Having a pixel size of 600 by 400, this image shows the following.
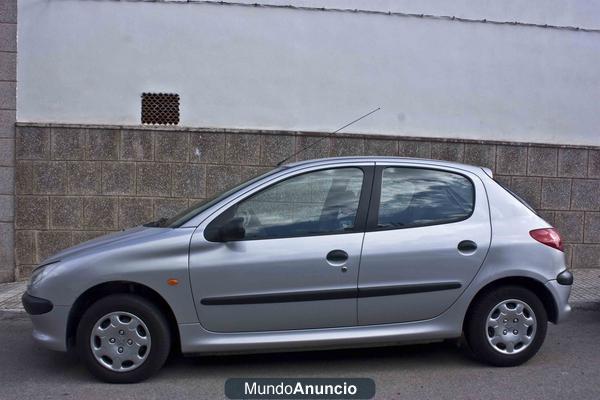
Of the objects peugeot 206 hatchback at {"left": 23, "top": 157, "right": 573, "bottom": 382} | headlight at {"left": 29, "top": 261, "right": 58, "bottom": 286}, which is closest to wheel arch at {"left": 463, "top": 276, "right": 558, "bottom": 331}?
peugeot 206 hatchback at {"left": 23, "top": 157, "right": 573, "bottom": 382}

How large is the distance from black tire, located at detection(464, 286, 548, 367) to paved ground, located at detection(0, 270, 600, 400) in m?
0.09

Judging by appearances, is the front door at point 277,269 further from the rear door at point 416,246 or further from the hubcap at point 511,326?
the hubcap at point 511,326

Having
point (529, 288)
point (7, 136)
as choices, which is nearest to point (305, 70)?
point (7, 136)

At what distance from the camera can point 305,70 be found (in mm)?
8148

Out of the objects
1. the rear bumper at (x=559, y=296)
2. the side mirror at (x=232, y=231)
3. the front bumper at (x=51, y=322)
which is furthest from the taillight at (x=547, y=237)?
the front bumper at (x=51, y=322)

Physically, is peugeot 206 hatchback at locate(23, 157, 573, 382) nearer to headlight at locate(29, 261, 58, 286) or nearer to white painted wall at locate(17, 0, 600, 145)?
headlight at locate(29, 261, 58, 286)

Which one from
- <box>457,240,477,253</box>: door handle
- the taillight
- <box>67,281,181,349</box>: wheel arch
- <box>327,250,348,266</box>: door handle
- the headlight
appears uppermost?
the taillight

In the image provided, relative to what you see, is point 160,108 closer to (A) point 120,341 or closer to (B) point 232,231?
(B) point 232,231

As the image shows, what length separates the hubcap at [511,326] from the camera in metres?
4.64

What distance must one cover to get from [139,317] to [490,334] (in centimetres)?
256

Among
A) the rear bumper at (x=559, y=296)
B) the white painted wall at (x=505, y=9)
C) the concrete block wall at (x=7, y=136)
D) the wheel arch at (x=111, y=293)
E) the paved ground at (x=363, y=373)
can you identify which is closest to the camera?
the paved ground at (x=363, y=373)

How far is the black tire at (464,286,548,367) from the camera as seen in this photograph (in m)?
4.62

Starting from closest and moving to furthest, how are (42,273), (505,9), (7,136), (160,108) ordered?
(42,273) < (7,136) < (160,108) < (505,9)

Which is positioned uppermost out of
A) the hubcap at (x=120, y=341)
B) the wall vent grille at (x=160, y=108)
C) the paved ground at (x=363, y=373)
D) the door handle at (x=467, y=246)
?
the wall vent grille at (x=160, y=108)
